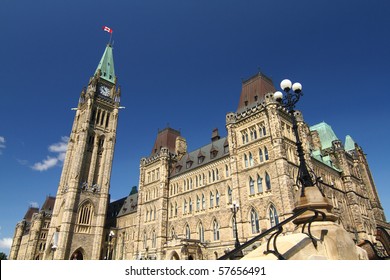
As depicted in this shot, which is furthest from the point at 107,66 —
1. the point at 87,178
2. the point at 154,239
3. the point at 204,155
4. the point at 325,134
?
the point at 325,134

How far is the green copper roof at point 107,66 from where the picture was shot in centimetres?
6788

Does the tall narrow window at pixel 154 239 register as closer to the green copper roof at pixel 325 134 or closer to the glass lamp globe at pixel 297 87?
the green copper roof at pixel 325 134

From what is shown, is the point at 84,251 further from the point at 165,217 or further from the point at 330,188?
the point at 330,188

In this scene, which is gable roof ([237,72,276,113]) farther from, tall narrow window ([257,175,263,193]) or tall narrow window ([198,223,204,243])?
tall narrow window ([198,223,204,243])

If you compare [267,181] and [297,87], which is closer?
[297,87]

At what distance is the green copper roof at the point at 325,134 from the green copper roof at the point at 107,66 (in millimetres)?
51039

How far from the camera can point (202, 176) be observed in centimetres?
3675

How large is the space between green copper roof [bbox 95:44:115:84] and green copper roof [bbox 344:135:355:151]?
185 ft

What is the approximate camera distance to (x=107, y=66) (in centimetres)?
7012

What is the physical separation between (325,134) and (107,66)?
5626 centimetres

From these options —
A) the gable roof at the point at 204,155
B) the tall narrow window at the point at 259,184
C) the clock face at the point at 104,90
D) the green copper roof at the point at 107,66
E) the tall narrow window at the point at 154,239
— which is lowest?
the tall narrow window at the point at 154,239

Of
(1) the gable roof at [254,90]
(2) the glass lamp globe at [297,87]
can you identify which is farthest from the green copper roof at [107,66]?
(2) the glass lamp globe at [297,87]

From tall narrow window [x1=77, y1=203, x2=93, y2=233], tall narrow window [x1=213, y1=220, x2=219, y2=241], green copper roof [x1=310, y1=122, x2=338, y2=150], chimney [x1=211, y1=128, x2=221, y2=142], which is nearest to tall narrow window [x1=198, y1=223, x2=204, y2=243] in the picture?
tall narrow window [x1=213, y1=220, x2=219, y2=241]

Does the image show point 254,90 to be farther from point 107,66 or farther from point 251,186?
point 107,66
